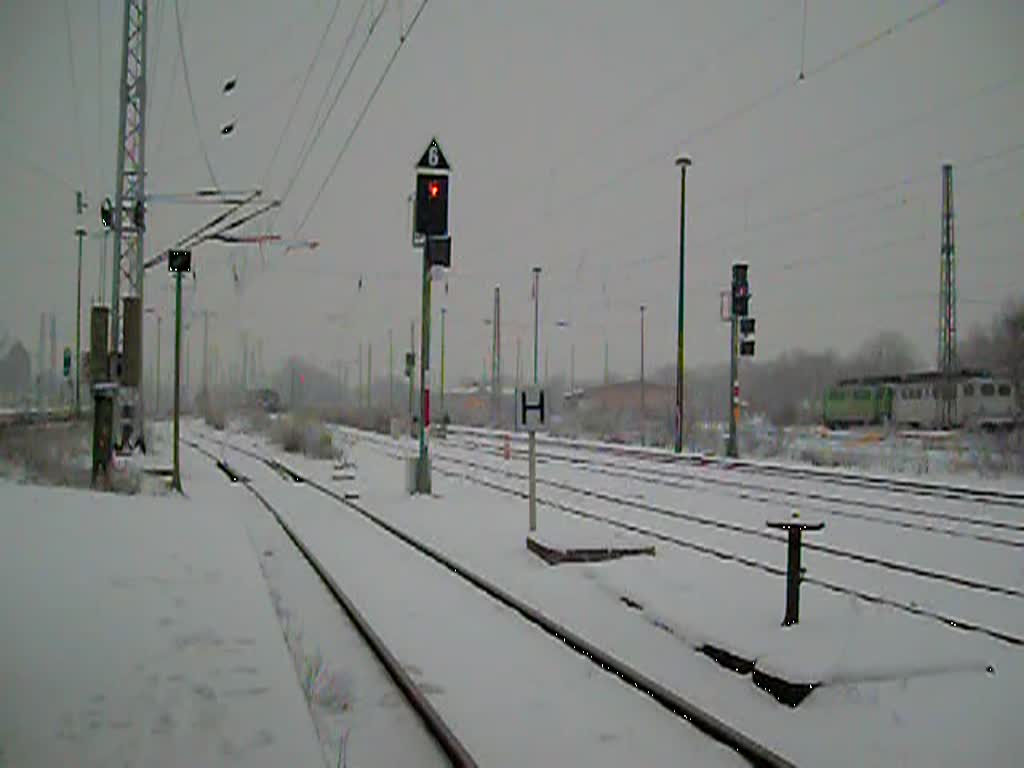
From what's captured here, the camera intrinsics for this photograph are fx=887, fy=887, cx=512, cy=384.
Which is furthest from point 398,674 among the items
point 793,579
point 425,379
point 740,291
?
point 740,291

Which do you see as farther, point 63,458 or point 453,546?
point 63,458

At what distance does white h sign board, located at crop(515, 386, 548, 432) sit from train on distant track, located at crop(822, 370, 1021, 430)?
35.0m

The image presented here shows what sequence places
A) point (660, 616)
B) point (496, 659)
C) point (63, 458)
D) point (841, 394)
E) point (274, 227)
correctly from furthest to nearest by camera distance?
point (841, 394) → point (274, 227) → point (63, 458) → point (660, 616) → point (496, 659)

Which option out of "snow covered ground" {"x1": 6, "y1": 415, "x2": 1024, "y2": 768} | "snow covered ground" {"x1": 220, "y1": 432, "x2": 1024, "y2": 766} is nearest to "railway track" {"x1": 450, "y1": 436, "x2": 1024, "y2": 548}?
"snow covered ground" {"x1": 6, "y1": 415, "x2": 1024, "y2": 768}

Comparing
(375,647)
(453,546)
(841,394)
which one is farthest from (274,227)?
(841,394)

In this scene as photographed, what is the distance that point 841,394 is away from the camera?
58.2 metres

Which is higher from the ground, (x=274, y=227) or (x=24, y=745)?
(x=274, y=227)

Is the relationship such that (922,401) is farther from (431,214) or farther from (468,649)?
(468,649)

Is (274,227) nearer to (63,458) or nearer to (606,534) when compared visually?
(63,458)

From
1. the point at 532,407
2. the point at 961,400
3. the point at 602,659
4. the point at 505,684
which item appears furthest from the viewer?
the point at 961,400

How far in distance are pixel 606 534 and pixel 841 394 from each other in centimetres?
5017

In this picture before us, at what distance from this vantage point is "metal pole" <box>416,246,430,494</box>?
1845 centimetres

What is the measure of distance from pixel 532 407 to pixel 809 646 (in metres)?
6.33

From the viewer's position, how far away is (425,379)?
18625mm
